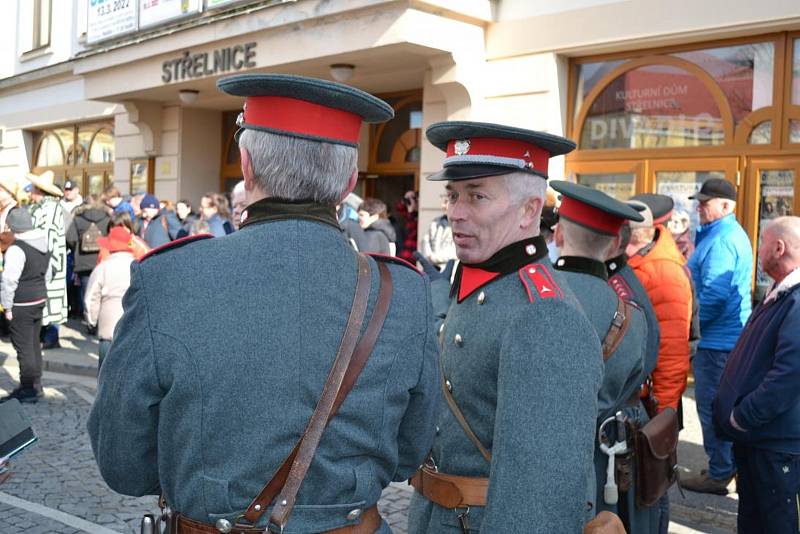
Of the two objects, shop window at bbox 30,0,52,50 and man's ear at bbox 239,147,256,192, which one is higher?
shop window at bbox 30,0,52,50

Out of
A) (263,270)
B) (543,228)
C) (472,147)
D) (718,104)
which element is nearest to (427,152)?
(718,104)

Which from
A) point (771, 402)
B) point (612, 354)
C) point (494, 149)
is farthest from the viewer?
point (771, 402)

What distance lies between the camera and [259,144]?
5.65 feet

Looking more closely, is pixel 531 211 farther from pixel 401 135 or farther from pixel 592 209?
pixel 401 135

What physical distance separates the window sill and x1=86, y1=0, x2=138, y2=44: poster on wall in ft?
14.3

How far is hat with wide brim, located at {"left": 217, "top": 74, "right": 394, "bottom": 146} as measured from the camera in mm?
1710

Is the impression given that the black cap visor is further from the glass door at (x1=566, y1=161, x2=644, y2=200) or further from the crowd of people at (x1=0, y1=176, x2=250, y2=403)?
the glass door at (x1=566, y1=161, x2=644, y2=200)

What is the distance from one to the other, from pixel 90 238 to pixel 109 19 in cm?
411

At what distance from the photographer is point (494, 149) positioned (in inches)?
87.0

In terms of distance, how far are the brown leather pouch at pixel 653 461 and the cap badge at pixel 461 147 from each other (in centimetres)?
158

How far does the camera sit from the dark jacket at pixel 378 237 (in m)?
8.90

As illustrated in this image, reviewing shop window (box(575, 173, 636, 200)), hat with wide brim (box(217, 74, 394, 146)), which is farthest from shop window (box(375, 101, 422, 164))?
hat with wide brim (box(217, 74, 394, 146))

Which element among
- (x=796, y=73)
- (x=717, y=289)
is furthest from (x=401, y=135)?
(x=717, y=289)

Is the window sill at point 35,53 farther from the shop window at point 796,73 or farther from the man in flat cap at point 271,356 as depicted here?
the man in flat cap at point 271,356
